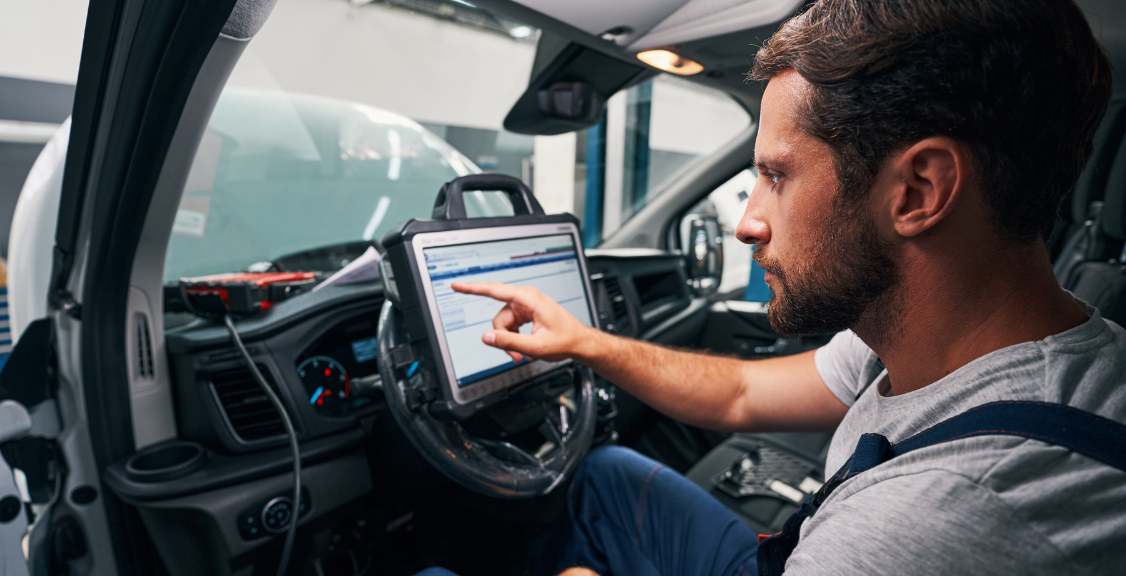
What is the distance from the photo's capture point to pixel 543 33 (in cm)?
163

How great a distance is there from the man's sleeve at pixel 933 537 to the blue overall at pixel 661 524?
Answer: 80mm

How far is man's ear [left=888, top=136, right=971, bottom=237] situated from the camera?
1.90 ft

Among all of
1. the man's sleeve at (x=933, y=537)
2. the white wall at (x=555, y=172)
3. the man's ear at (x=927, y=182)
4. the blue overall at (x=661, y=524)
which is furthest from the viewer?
the white wall at (x=555, y=172)

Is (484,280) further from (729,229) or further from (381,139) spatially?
(729,229)

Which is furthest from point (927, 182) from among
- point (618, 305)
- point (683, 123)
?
point (683, 123)

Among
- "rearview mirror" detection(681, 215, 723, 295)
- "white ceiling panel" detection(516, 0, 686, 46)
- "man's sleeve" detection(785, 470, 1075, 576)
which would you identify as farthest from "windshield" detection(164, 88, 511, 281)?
"man's sleeve" detection(785, 470, 1075, 576)

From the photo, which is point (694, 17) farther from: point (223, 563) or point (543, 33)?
point (223, 563)

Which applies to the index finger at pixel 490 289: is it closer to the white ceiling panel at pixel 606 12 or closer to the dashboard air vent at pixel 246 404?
the dashboard air vent at pixel 246 404

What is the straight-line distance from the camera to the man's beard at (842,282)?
65 cm

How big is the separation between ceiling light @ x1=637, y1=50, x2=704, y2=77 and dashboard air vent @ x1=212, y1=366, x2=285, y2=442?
1297mm

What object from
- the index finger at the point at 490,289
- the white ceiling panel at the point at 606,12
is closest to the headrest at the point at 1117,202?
the white ceiling panel at the point at 606,12

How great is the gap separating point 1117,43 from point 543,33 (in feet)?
5.15

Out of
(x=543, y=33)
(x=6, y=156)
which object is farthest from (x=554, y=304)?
(x=6, y=156)

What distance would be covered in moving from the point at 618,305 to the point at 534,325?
1.13m
